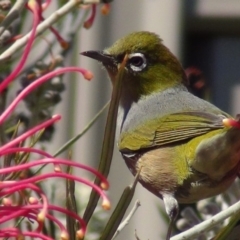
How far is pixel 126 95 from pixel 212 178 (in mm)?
467

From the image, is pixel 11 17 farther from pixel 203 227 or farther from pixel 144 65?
pixel 144 65

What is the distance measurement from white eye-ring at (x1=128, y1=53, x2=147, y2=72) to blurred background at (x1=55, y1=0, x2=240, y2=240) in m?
1.43

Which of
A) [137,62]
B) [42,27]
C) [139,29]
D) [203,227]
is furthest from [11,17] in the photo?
[139,29]

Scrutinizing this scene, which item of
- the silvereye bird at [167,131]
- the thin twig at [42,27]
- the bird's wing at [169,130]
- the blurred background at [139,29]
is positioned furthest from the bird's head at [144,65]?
the blurred background at [139,29]

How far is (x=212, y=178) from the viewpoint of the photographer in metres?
1.74

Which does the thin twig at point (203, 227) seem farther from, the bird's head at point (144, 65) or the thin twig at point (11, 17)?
the bird's head at point (144, 65)

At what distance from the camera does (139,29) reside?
11.8 ft

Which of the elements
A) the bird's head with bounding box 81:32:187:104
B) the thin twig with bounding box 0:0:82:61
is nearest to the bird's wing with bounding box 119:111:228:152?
the bird's head with bounding box 81:32:187:104

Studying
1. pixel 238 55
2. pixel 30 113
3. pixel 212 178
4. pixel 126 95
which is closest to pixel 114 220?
pixel 30 113

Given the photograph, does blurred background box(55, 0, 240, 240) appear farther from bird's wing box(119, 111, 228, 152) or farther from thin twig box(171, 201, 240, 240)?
thin twig box(171, 201, 240, 240)

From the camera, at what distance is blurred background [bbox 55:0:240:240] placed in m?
3.57

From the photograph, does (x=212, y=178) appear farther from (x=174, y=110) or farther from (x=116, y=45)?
(x=116, y=45)

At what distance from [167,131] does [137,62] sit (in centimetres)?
26

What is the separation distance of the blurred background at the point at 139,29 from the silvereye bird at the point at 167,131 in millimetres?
1407
